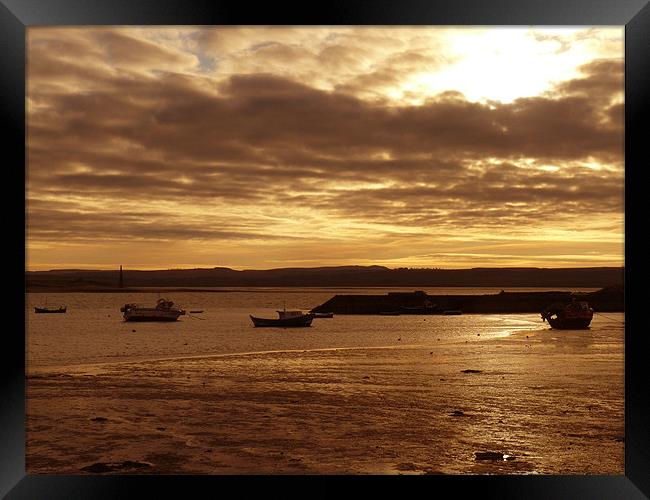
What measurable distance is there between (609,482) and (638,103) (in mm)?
1229

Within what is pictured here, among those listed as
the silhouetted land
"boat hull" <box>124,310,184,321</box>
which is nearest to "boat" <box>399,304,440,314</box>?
the silhouetted land

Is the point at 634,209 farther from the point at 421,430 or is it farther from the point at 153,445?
the point at 421,430

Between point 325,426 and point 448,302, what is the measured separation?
48.4m

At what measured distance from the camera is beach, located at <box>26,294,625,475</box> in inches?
173

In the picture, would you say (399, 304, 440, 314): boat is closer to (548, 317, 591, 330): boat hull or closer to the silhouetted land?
the silhouetted land

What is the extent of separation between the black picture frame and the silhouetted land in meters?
45.4

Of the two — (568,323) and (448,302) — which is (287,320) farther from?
(448,302)

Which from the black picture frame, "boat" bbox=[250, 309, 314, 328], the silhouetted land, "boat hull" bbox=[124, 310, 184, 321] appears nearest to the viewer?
the black picture frame

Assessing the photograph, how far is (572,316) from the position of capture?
26906 millimetres

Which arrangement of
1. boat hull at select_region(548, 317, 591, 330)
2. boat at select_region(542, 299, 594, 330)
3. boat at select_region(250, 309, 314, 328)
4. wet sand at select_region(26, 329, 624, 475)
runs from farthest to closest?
boat at select_region(250, 309, 314, 328)
boat hull at select_region(548, 317, 591, 330)
boat at select_region(542, 299, 594, 330)
wet sand at select_region(26, 329, 624, 475)

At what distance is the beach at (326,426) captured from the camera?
440cm

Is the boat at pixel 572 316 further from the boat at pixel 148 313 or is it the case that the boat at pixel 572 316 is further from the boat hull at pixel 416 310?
the boat at pixel 148 313

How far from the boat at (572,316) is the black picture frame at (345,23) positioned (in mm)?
24624

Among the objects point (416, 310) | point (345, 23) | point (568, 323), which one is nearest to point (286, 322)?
point (568, 323)
